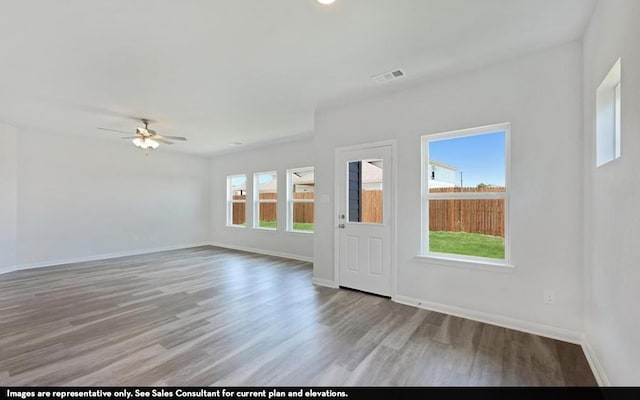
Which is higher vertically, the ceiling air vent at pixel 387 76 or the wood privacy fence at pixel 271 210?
the ceiling air vent at pixel 387 76

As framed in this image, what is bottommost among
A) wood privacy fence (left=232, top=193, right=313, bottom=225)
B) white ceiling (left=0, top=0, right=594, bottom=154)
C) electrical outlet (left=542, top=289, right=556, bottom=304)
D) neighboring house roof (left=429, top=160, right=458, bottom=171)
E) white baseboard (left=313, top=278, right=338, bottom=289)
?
white baseboard (left=313, top=278, right=338, bottom=289)

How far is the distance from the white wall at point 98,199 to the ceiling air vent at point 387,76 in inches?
246

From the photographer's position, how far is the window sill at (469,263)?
113 inches

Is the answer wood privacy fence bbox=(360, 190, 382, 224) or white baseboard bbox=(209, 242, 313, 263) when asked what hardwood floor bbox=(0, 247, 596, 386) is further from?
white baseboard bbox=(209, 242, 313, 263)

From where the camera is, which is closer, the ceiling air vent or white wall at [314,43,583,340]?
white wall at [314,43,583,340]

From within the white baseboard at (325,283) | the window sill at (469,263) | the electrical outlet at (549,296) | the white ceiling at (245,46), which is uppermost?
the white ceiling at (245,46)

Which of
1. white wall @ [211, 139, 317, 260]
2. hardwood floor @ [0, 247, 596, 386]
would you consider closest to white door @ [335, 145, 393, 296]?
hardwood floor @ [0, 247, 596, 386]

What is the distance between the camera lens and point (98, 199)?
6.21 meters

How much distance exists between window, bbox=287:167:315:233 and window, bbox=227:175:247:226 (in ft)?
5.94

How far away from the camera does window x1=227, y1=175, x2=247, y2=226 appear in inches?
311

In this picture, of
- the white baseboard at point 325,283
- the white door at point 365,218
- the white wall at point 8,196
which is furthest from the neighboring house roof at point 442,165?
the white wall at point 8,196

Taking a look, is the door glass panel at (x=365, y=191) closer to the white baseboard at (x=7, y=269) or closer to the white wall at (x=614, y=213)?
the white wall at (x=614, y=213)

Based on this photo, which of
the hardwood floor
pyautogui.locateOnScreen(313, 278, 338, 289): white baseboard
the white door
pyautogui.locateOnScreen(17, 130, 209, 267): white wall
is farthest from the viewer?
pyautogui.locateOnScreen(17, 130, 209, 267): white wall

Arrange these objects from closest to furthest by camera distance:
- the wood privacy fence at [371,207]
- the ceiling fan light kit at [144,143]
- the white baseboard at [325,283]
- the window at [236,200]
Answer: the wood privacy fence at [371,207]
the white baseboard at [325,283]
the ceiling fan light kit at [144,143]
the window at [236,200]
